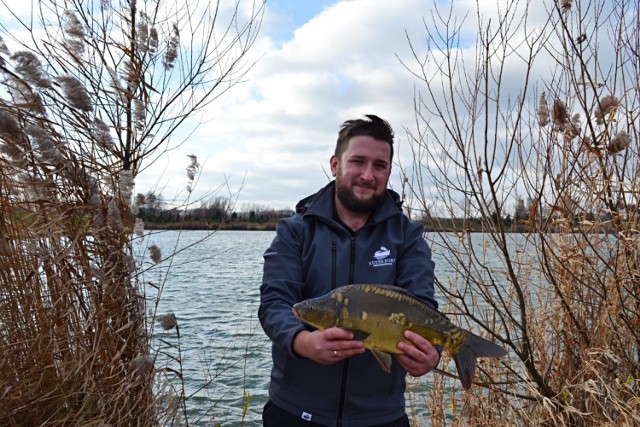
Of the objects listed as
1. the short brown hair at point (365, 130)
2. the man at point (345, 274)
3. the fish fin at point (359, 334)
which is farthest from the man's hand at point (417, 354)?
the short brown hair at point (365, 130)

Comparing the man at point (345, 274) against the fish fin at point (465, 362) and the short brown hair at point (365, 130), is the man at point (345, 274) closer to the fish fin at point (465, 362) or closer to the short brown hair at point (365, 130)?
the short brown hair at point (365, 130)

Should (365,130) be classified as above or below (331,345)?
above

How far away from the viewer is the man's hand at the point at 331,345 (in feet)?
7.25

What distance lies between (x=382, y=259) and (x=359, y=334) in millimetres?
495

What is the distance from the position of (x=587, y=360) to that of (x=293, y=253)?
294 centimetres

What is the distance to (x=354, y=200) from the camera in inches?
109

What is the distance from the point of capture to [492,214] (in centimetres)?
444

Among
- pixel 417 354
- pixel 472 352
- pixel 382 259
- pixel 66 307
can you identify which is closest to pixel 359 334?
pixel 417 354

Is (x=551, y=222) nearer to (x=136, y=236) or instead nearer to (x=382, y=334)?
(x=382, y=334)

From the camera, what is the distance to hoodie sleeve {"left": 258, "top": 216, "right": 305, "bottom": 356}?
7.87 ft

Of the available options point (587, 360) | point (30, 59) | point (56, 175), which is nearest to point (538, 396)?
point (587, 360)

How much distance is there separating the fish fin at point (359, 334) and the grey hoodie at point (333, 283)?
9.3 inches

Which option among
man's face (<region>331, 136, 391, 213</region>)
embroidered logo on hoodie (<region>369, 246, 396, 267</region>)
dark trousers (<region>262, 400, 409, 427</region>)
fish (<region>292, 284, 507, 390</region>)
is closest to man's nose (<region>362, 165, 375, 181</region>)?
man's face (<region>331, 136, 391, 213</region>)

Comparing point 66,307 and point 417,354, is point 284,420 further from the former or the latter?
point 66,307
